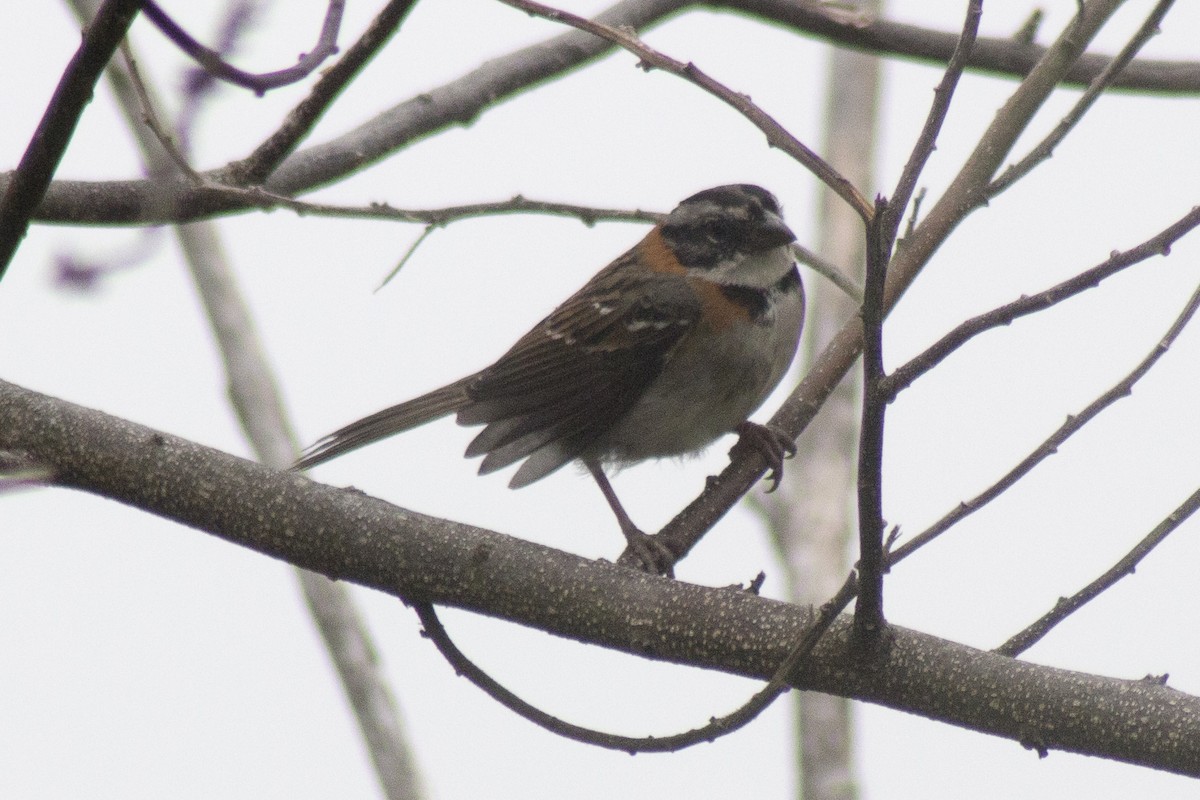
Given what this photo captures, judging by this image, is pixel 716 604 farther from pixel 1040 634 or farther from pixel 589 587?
pixel 1040 634

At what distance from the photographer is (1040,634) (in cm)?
316

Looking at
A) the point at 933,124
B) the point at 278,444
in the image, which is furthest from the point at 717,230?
the point at 933,124

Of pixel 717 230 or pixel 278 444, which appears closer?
pixel 717 230

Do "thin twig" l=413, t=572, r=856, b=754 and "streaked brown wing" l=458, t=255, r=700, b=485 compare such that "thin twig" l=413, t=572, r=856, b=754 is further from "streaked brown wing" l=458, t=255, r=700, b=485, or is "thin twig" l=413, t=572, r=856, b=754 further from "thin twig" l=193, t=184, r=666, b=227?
"streaked brown wing" l=458, t=255, r=700, b=485

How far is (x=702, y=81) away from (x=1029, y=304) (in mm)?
805

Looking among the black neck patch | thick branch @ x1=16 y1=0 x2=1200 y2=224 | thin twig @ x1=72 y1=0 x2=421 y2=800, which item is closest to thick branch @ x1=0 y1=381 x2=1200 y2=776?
thick branch @ x1=16 y1=0 x2=1200 y2=224

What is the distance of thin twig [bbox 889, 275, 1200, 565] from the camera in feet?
9.88

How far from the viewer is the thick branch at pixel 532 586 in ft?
10.1

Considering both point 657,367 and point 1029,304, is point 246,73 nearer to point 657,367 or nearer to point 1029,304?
point 1029,304

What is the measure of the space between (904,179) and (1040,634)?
1.13 meters

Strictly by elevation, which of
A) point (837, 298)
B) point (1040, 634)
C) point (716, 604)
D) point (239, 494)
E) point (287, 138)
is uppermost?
point (837, 298)

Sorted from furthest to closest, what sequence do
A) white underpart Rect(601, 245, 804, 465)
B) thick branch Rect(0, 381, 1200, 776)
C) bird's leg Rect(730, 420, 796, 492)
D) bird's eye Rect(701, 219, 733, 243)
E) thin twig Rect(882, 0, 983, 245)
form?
bird's eye Rect(701, 219, 733, 243)
white underpart Rect(601, 245, 804, 465)
bird's leg Rect(730, 420, 796, 492)
thick branch Rect(0, 381, 1200, 776)
thin twig Rect(882, 0, 983, 245)

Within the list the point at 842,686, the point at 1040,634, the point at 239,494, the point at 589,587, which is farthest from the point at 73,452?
the point at 1040,634

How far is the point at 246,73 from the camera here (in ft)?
8.57
